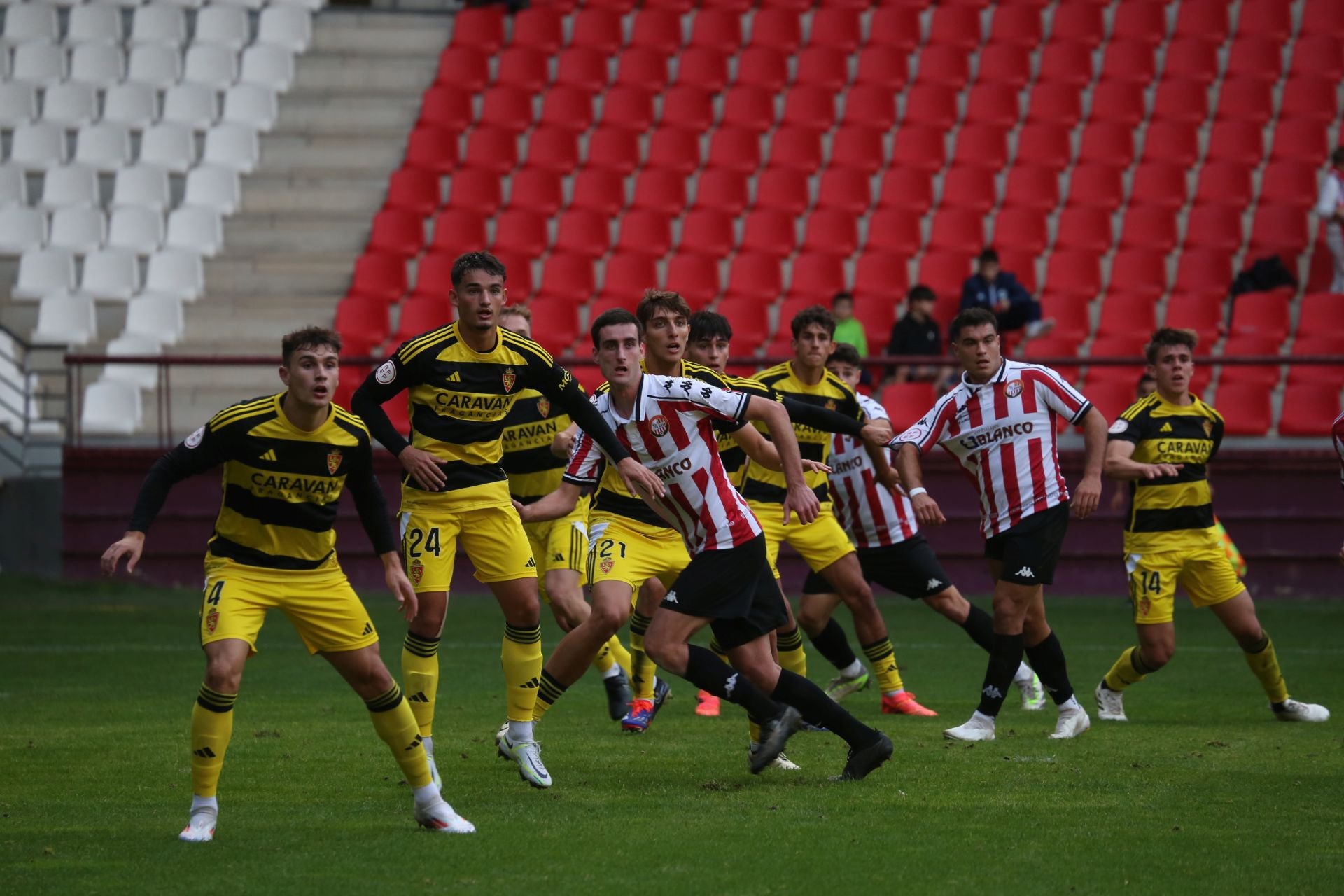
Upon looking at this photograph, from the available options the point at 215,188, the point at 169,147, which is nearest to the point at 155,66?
the point at 169,147

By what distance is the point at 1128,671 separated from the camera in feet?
29.8

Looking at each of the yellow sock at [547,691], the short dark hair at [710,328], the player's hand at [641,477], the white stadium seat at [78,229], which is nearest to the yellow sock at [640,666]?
the yellow sock at [547,691]

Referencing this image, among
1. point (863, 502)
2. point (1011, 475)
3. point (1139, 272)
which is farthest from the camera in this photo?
point (1139, 272)

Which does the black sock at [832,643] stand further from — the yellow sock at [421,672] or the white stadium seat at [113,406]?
the white stadium seat at [113,406]

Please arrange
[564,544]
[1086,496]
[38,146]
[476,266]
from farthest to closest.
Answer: [38,146] < [564,544] < [1086,496] < [476,266]

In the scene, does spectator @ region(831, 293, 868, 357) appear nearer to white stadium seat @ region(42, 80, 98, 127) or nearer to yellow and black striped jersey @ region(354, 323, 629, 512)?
yellow and black striped jersey @ region(354, 323, 629, 512)

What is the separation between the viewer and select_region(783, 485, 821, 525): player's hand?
6.48 metres

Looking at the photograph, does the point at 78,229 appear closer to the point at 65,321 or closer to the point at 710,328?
the point at 65,321

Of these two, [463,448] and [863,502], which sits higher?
[463,448]

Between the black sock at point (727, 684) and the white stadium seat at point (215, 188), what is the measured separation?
15.0 meters

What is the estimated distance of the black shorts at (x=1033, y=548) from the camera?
8.32 m

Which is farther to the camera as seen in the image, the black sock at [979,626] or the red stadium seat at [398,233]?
the red stadium seat at [398,233]

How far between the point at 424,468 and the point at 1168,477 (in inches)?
173

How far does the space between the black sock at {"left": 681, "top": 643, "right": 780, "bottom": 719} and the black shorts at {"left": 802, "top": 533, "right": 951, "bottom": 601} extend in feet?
10.0
